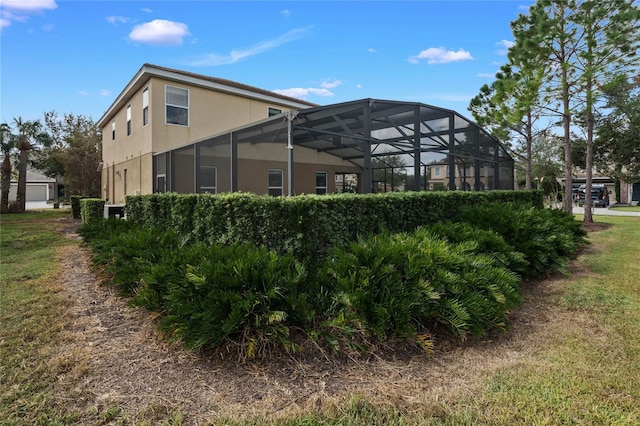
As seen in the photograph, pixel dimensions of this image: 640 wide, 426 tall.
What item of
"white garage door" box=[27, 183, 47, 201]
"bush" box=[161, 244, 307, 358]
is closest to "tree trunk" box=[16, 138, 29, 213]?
"bush" box=[161, 244, 307, 358]

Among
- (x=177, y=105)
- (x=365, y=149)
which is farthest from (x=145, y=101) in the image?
(x=365, y=149)

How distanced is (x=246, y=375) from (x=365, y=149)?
21.0 feet

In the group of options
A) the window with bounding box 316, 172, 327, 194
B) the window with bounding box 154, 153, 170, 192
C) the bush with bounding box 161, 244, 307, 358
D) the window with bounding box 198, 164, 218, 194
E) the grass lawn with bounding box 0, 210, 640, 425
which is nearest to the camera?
the grass lawn with bounding box 0, 210, 640, 425

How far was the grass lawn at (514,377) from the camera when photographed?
80.6 inches

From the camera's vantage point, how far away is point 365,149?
8117 millimetres

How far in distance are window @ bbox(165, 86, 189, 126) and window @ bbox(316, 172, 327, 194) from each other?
17.9 feet

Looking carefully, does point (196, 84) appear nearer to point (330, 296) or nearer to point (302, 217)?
point (302, 217)

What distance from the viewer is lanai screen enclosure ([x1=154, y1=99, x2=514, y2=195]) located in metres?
8.41

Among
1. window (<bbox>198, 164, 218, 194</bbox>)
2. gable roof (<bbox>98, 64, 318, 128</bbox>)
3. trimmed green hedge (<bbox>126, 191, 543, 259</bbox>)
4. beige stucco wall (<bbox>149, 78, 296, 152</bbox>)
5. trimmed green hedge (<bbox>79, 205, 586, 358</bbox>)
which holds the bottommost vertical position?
trimmed green hedge (<bbox>79, 205, 586, 358</bbox>)

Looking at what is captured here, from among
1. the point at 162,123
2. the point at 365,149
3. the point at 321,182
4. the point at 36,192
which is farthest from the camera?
the point at 36,192

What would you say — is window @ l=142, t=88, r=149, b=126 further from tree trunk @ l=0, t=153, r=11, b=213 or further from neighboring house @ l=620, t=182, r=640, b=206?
neighboring house @ l=620, t=182, r=640, b=206

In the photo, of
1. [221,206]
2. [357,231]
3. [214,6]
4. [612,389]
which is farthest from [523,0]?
[612,389]

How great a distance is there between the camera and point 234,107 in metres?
13.4

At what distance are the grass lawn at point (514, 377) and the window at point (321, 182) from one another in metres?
10.7
